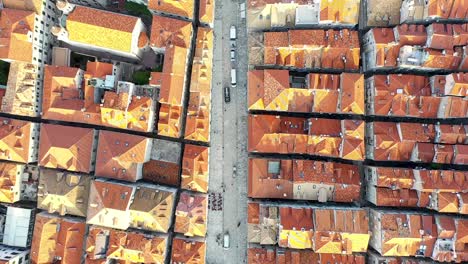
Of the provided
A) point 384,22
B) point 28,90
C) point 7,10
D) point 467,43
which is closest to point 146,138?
point 28,90

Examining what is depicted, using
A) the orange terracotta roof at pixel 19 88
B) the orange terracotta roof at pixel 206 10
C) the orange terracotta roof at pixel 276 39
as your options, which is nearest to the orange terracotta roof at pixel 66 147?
the orange terracotta roof at pixel 19 88

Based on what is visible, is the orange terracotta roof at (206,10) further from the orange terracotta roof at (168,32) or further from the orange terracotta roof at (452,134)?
the orange terracotta roof at (452,134)

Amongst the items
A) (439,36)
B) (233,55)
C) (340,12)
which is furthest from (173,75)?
(439,36)

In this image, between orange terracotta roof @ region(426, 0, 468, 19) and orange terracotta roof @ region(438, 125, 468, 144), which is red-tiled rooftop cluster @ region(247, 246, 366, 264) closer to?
orange terracotta roof @ region(438, 125, 468, 144)

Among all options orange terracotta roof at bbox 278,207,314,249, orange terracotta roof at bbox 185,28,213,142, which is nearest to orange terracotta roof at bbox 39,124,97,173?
orange terracotta roof at bbox 185,28,213,142

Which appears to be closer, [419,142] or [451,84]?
[451,84]

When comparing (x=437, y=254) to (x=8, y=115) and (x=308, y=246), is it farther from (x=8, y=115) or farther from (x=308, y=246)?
(x=8, y=115)

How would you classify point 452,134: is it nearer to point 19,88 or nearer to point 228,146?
point 228,146
